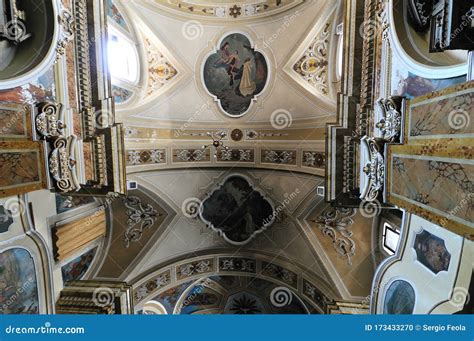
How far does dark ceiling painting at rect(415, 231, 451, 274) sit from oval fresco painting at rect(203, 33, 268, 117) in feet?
19.9

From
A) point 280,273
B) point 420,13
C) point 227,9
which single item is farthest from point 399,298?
point 227,9

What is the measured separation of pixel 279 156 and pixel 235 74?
2.95 meters

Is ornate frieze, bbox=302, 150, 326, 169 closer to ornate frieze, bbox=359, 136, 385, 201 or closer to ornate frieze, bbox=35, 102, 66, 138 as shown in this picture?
ornate frieze, bbox=359, 136, 385, 201

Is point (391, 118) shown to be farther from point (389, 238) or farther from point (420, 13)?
point (389, 238)

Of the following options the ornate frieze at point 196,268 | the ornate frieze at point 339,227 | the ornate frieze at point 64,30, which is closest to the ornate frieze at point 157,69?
the ornate frieze at point 64,30

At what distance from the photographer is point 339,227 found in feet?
27.5

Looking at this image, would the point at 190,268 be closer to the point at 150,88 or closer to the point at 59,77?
the point at 150,88

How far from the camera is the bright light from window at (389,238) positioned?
23.5 ft

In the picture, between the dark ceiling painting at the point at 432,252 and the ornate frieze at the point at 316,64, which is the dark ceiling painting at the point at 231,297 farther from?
the ornate frieze at the point at 316,64

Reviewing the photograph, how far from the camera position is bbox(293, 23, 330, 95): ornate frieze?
26.7 feet

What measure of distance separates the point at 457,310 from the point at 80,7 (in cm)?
761

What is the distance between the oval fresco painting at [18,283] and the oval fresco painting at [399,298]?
674 centimetres

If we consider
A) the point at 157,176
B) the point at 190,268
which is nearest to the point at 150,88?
the point at 157,176

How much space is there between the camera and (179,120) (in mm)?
9031
